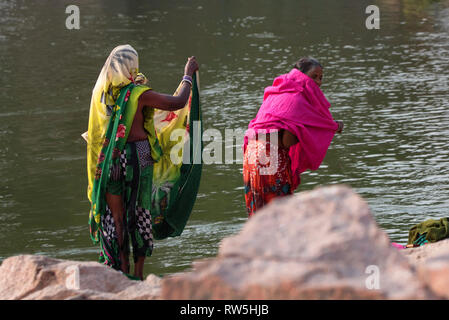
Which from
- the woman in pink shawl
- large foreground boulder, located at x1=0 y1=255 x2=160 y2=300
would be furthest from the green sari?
large foreground boulder, located at x1=0 y1=255 x2=160 y2=300

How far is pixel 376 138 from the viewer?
9641 mm

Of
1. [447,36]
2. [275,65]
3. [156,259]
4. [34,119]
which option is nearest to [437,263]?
[156,259]

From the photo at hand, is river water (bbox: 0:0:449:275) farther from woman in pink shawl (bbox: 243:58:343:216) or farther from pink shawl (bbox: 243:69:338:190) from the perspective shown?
pink shawl (bbox: 243:69:338:190)

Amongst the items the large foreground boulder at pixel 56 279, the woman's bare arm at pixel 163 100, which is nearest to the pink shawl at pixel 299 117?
the woman's bare arm at pixel 163 100

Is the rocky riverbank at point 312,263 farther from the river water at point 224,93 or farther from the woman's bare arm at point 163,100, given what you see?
the river water at point 224,93

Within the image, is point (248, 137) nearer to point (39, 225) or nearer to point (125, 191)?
point (125, 191)

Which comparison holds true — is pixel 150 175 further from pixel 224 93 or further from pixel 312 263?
pixel 224 93

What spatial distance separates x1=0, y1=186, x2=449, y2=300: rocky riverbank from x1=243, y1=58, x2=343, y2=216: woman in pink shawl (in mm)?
2269

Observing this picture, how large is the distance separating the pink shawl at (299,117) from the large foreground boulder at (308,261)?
7.50ft

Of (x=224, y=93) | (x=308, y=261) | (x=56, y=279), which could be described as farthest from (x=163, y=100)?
(x=224, y=93)

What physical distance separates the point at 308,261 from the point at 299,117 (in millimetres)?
2572

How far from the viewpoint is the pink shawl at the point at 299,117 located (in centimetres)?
538

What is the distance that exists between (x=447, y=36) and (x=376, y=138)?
7.73m

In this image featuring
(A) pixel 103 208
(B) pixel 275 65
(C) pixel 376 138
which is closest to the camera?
(A) pixel 103 208
